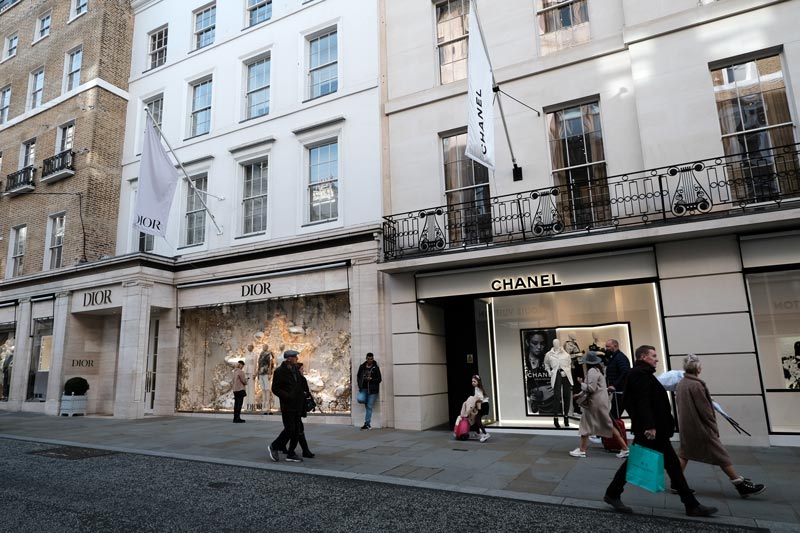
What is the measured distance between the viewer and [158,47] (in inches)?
747

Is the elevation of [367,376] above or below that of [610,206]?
below

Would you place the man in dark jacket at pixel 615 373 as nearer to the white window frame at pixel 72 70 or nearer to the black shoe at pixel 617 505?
the black shoe at pixel 617 505

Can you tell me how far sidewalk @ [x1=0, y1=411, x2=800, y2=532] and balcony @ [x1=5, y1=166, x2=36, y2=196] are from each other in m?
10.3

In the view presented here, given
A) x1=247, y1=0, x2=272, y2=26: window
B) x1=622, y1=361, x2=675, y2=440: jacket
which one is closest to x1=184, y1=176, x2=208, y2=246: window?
x1=247, y1=0, x2=272, y2=26: window

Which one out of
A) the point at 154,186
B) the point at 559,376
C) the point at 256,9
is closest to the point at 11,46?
the point at 256,9

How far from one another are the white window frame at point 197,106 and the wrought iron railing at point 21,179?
7.38m

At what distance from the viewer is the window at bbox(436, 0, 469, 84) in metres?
13.0

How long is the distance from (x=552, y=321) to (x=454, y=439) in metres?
3.49

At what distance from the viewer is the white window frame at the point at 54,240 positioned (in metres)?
18.2

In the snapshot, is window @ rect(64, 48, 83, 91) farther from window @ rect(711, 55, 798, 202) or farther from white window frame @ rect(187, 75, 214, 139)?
window @ rect(711, 55, 798, 202)

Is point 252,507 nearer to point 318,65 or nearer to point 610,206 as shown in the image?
point 610,206

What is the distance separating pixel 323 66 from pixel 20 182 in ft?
44.0

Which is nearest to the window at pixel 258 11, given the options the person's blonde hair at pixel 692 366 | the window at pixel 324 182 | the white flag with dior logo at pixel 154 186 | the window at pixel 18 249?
the white flag with dior logo at pixel 154 186

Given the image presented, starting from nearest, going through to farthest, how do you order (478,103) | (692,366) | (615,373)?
(692,366) < (615,373) < (478,103)
